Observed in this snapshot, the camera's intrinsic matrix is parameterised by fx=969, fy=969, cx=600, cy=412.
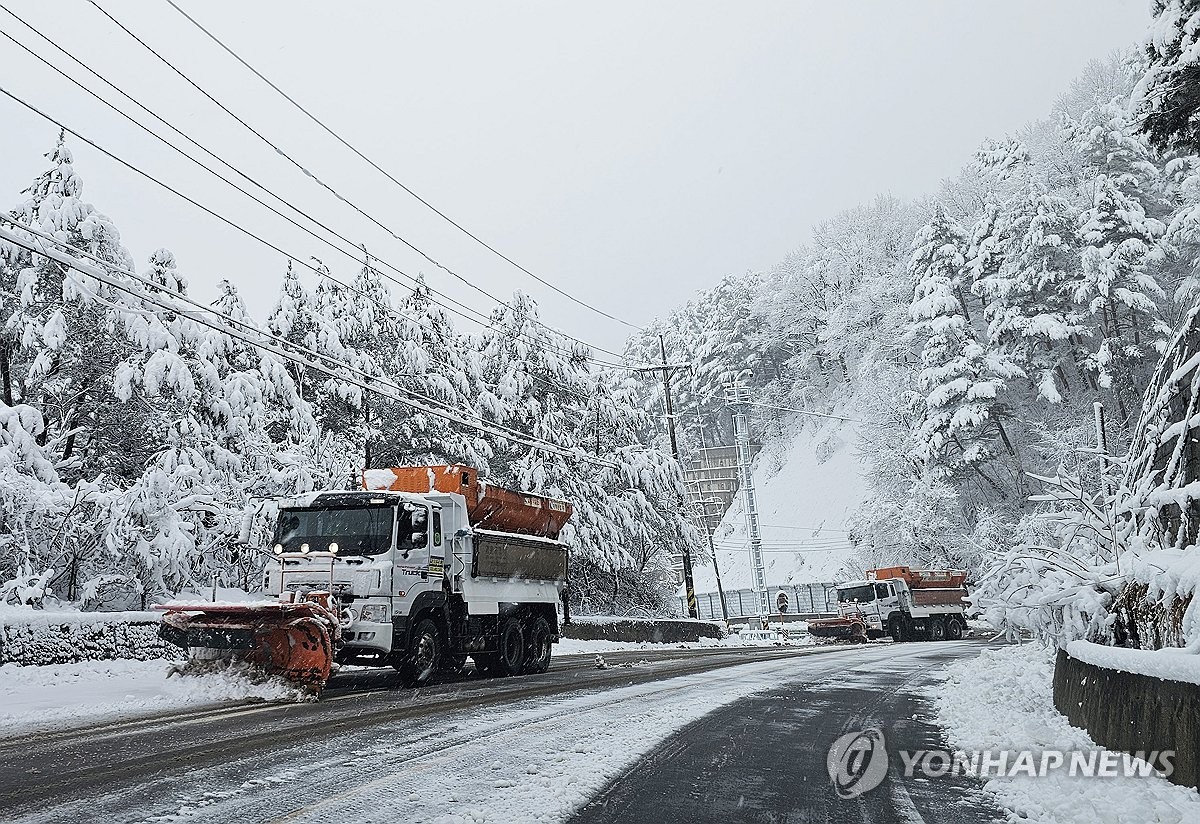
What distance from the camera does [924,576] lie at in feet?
134

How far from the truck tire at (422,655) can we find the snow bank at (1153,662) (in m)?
9.16

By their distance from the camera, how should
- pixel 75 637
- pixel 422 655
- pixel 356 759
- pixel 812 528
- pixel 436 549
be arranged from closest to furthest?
pixel 356 759 → pixel 422 655 → pixel 436 549 → pixel 75 637 → pixel 812 528

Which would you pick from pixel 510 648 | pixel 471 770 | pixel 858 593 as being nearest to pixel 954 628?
pixel 858 593

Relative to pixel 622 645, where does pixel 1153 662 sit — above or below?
below

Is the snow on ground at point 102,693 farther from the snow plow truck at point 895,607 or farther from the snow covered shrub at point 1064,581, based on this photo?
the snow plow truck at point 895,607

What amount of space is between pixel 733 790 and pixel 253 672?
7609 millimetres

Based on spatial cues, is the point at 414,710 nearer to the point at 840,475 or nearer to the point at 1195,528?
the point at 1195,528

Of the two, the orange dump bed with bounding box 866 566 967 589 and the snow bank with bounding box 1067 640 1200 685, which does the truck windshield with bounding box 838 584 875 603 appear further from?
the snow bank with bounding box 1067 640 1200 685

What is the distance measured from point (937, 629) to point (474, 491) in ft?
104

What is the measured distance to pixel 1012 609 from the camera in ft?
37.7

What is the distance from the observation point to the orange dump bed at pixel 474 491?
52.1 feet

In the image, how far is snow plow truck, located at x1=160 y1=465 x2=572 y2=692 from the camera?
11984mm

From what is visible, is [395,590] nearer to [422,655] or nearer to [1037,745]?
[422,655]

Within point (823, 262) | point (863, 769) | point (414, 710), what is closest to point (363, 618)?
point (414, 710)
